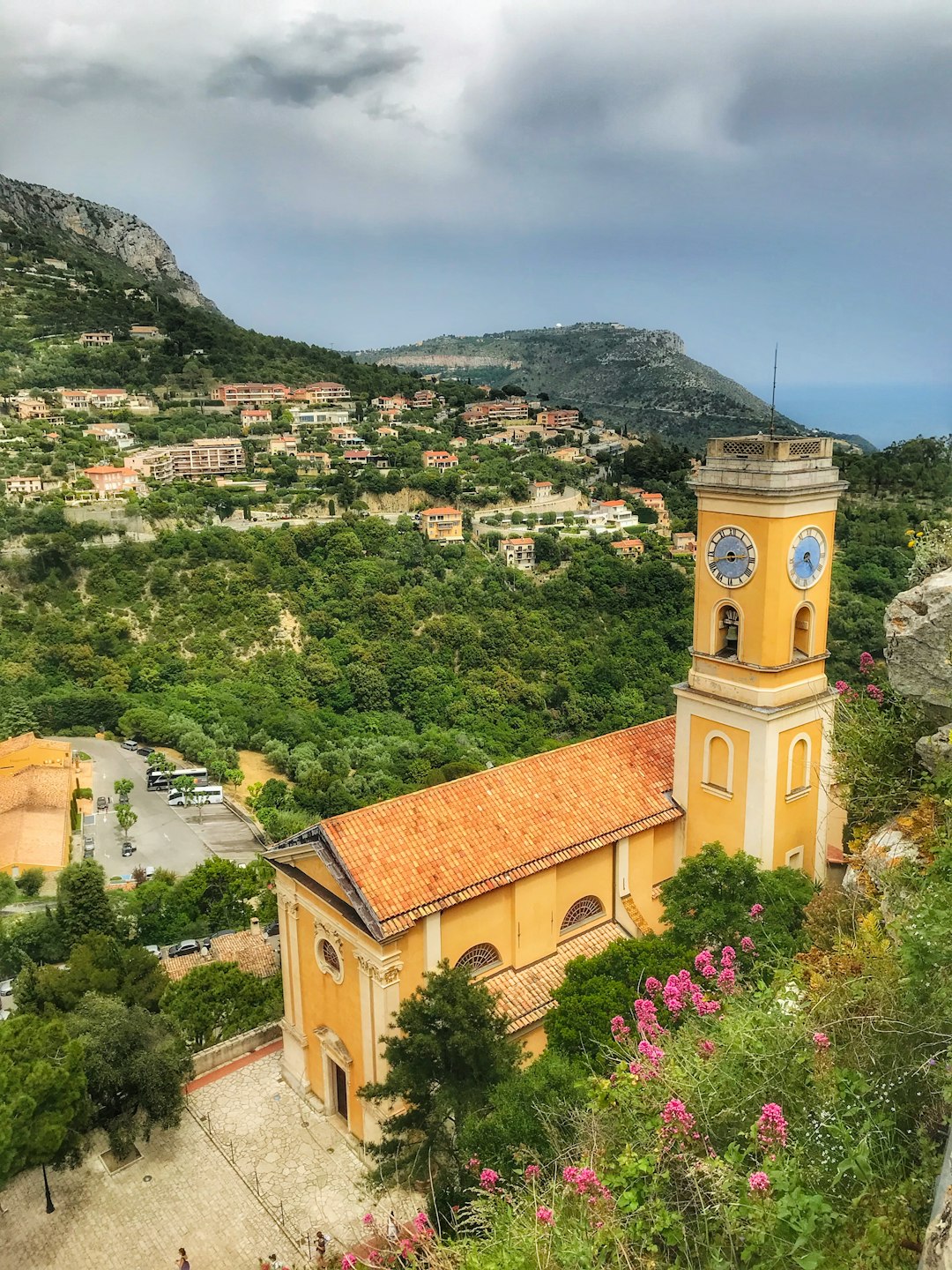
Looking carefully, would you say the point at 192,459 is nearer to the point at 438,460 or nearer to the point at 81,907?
the point at 438,460

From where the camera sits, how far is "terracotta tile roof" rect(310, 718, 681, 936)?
13.9 m

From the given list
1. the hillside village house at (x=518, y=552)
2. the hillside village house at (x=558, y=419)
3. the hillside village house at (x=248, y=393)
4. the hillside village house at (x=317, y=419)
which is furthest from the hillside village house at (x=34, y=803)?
the hillside village house at (x=558, y=419)

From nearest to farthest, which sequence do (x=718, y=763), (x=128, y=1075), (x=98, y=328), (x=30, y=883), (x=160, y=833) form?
1. (x=128, y=1075)
2. (x=718, y=763)
3. (x=30, y=883)
4. (x=160, y=833)
5. (x=98, y=328)

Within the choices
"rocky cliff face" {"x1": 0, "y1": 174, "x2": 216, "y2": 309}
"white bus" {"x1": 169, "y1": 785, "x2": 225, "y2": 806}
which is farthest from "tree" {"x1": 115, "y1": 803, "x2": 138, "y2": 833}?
"rocky cliff face" {"x1": 0, "y1": 174, "x2": 216, "y2": 309}

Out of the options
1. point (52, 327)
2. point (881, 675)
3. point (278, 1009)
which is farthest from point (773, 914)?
point (52, 327)

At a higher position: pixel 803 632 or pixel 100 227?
pixel 100 227

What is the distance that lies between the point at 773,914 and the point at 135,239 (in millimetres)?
190102

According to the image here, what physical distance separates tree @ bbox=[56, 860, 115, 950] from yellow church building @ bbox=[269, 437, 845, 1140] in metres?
16.7

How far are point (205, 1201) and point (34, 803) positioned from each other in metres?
31.6

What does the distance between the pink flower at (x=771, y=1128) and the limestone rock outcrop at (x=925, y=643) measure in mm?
3921

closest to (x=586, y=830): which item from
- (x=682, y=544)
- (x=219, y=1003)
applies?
(x=219, y=1003)

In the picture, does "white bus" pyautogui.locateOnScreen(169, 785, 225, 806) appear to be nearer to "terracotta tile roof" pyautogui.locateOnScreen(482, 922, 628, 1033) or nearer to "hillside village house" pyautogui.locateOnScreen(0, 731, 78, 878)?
"hillside village house" pyautogui.locateOnScreen(0, 731, 78, 878)

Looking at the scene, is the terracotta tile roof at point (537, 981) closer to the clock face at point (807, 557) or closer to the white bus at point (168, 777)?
the clock face at point (807, 557)

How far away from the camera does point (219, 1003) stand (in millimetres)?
19766
